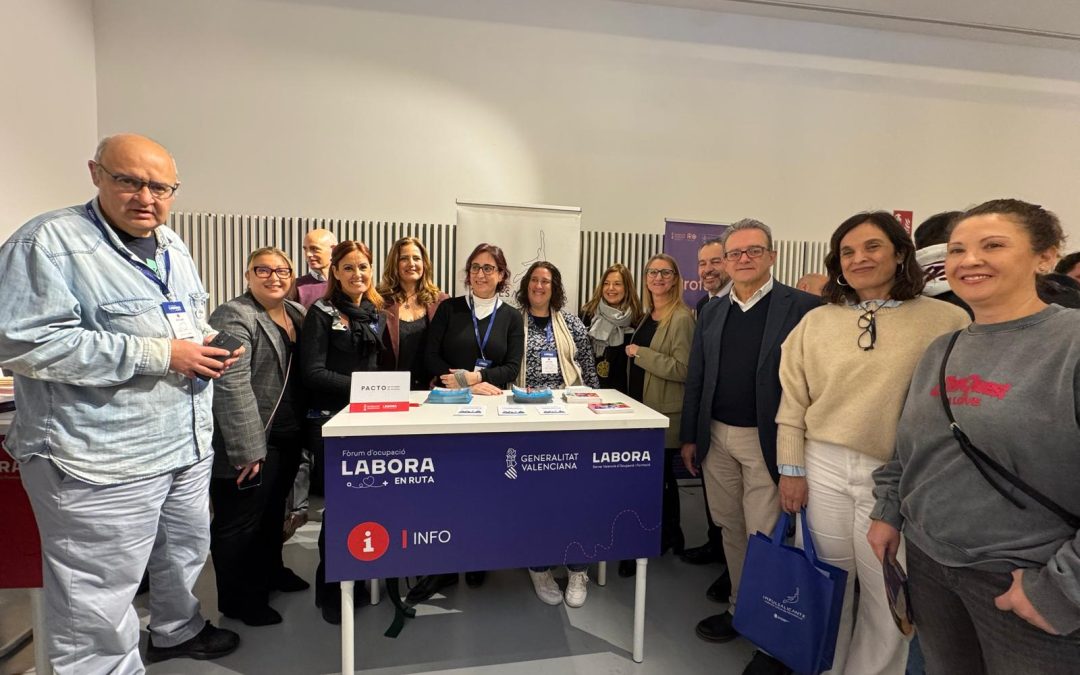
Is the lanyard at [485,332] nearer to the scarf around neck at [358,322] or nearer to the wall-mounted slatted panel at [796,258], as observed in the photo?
the scarf around neck at [358,322]

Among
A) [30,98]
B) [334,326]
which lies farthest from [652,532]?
[30,98]

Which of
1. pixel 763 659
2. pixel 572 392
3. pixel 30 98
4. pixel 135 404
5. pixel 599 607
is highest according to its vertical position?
pixel 30 98

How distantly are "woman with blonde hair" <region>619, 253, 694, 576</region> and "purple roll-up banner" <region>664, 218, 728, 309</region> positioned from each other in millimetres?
1883

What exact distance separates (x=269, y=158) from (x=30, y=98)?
1.49 metres

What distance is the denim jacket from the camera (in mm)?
1249

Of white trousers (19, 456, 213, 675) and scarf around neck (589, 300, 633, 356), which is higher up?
scarf around neck (589, 300, 633, 356)

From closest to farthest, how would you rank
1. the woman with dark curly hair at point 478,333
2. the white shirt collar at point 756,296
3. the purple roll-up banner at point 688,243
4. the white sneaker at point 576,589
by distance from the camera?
1. the white shirt collar at point 756,296
2. the white sneaker at point 576,589
3. the woman with dark curly hair at point 478,333
4. the purple roll-up banner at point 688,243

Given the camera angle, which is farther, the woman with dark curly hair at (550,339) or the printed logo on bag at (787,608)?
the woman with dark curly hair at (550,339)

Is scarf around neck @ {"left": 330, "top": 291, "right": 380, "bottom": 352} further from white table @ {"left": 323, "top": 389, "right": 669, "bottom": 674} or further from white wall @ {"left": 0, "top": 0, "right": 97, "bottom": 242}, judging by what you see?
white wall @ {"left": 0, "top": 0, "right": 97, "bottom": 242}

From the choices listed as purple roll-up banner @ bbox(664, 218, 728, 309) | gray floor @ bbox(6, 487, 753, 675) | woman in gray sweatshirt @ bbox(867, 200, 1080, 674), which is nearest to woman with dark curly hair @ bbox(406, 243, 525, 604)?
gray floor @ bbox(6, 487, 753, 675)

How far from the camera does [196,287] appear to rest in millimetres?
1651

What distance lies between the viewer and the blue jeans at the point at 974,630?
3.15 ft

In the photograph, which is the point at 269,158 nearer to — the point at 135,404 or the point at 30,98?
the point at 30,98

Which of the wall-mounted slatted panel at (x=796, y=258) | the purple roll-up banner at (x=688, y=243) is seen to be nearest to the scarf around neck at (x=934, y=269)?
the purple roll-up banner at (x=688, y=243)
